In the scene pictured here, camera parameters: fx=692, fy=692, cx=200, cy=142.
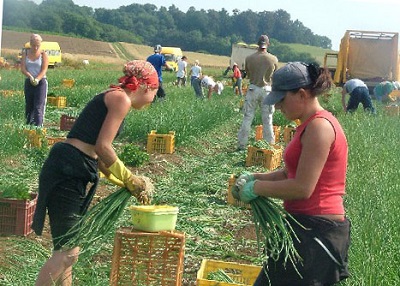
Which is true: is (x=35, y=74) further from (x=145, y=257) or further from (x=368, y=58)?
(x=368, y=58)

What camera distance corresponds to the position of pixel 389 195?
174 inches

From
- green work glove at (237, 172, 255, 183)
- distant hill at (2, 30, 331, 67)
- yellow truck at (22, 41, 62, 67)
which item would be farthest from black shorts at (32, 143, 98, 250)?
distant hill at (2, 30, 331, 67)

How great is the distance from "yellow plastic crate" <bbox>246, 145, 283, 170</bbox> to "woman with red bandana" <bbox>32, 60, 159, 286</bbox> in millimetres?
5248

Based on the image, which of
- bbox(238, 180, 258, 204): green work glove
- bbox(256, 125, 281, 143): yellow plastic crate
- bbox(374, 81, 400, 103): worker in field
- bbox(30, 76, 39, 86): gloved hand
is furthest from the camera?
bbox(374, 81, 400, 103): worker in field

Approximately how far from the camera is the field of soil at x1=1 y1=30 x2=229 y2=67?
59438 millimetres

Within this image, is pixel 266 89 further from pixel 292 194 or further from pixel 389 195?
pixel 292 194

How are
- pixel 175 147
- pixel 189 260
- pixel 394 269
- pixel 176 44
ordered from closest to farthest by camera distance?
pixel 394 269, pixel 189 260, pixel 175 147, pixel 176 44

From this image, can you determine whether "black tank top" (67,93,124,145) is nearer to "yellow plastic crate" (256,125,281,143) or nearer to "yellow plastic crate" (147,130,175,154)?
"yellow plastic crate" (147,130,175,154)

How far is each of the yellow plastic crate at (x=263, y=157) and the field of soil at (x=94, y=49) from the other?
166ft

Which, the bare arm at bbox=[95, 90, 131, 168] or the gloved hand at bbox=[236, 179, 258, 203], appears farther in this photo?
the bare arm at bbox=[95, 90, 131, 168]

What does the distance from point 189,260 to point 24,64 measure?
5.18 metres

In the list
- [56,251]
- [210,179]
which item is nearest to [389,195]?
[56,251]

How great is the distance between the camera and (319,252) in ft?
9.39

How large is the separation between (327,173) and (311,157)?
0.48ft
